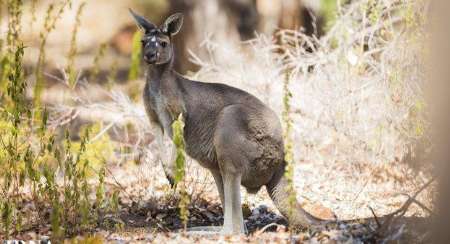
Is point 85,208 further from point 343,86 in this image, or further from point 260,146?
point 343,86

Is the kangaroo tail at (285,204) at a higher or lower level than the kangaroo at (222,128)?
lower

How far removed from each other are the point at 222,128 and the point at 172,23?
0.89m

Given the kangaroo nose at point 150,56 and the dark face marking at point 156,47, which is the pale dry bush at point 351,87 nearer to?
the dark face marking at point 156,47

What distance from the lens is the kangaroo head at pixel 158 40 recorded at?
18.8 feet

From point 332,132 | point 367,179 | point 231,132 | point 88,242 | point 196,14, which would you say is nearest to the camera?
point 88,242

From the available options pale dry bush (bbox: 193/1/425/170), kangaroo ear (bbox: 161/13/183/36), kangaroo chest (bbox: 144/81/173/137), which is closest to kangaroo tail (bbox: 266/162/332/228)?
kangaroo chest (bbox: 144/81/173/137)

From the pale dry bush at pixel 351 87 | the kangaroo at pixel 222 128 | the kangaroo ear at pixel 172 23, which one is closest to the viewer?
the kangaroo at pixel 222 128

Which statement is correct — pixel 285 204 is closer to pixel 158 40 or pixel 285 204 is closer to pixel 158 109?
pixel 158 109

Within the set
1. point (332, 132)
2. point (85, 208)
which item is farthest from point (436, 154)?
point (332, 132)

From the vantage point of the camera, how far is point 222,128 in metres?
5.69

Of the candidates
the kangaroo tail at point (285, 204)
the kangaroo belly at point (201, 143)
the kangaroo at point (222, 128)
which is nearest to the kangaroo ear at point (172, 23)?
the kangaroo at point (222, 128)

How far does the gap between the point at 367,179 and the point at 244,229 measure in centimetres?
258

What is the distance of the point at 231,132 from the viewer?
5648 mm

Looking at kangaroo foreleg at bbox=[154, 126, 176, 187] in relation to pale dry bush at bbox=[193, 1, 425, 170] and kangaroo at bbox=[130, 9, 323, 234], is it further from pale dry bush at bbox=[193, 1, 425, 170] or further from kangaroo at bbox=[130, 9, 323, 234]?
pale dry bush at bbox=[193, 1, 425, 170]
